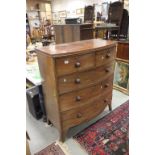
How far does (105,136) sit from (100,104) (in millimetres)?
360

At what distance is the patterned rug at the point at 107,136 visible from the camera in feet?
4.76

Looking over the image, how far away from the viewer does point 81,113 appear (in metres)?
1.57

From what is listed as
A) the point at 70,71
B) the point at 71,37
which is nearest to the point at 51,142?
the point at 70,71

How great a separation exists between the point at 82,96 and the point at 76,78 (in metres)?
0.23

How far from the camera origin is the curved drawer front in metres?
1.49

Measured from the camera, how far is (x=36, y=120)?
1955mm

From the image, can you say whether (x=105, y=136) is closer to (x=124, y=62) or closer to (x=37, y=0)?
(x=124, y=62)

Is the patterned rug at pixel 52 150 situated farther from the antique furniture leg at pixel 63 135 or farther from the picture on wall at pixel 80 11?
the picture on wall at pixel 80 11

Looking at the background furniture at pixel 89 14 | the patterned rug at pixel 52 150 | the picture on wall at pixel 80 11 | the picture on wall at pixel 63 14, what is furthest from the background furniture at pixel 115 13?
the picture on wall at pixel 63 14

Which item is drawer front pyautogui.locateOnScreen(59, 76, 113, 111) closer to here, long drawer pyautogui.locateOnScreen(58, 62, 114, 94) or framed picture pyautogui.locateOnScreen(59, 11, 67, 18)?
long drawer pyautogui.locateOnScreen(58, 62, 114, 94)

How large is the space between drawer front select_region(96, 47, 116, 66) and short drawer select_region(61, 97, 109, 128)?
1.49 ft

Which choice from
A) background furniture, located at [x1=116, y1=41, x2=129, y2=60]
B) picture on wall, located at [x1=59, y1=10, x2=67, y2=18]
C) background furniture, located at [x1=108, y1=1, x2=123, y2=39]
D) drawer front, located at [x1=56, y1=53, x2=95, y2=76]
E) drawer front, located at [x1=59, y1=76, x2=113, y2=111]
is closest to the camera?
drawer front, located at [x1=56, y1=53, x2=95, y2=76]

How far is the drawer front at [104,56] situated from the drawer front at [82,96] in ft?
0.81

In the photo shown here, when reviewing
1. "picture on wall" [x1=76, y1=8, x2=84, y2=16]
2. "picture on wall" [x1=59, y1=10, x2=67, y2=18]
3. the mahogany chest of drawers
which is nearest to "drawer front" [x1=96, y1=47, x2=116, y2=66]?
the mahogany chest of drawers
